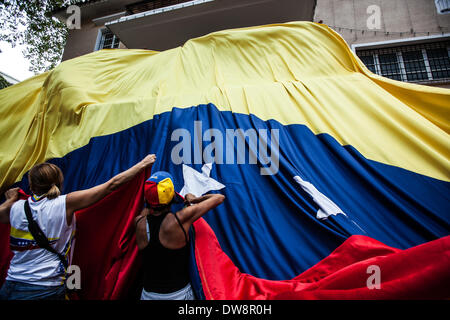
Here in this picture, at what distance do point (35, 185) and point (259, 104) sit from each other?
8.11ft

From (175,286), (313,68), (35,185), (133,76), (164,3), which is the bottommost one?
(175,286)

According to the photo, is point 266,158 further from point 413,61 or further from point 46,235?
point 413,61

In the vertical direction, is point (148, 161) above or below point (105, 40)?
below

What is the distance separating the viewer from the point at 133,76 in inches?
148

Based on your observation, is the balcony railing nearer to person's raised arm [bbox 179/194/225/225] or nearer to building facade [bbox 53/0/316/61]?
building facade [bbox 53/0/316/61]

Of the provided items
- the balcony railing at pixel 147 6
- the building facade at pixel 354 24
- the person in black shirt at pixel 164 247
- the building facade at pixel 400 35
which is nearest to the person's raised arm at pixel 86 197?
the person in black shirt at pixel 164 247

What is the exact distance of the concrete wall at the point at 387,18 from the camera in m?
5.90

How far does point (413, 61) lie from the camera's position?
5.93 m

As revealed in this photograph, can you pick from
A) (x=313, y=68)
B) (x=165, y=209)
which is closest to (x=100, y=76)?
(x=165, y=209)

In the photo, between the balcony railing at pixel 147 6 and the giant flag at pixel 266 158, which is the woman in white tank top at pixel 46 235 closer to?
the giant flag at pixel 266 158

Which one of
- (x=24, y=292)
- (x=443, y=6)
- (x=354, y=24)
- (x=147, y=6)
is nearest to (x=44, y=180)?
(x=24, y=292)

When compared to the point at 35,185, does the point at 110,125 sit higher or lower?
higher

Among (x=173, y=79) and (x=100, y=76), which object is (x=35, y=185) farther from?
(x=100, y=76)

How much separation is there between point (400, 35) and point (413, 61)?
798 millimetres
